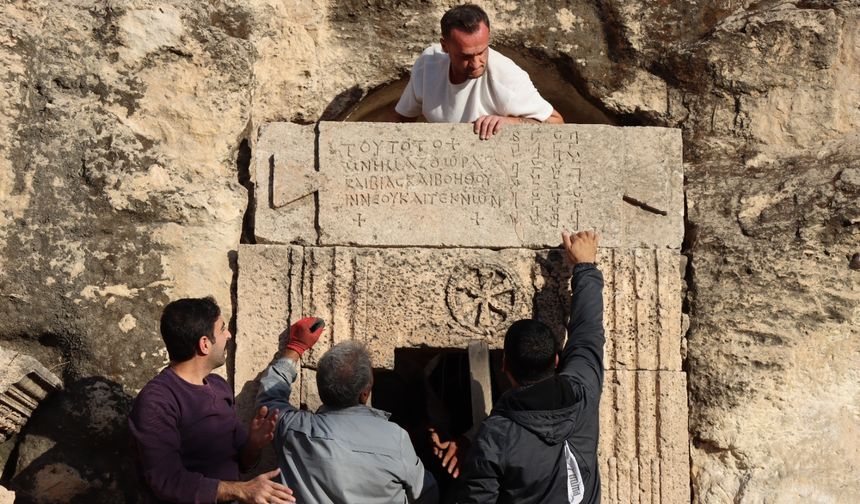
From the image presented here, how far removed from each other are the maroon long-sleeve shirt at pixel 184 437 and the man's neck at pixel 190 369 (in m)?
0.03

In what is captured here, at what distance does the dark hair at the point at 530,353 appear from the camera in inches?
170

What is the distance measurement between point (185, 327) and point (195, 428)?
15.0 inches

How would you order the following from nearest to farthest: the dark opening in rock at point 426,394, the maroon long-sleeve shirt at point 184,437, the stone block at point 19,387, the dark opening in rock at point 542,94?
the maroon long-sleeve shirt at point 184,437
the stone block at point 19,387
the dark opening in rock at point 426,394
the dark opening in rock at point 542,94

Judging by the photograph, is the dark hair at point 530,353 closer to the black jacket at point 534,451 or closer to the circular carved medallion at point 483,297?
the black jacket at point 534,451

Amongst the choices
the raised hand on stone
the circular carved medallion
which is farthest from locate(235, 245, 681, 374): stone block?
the raised hand on stone

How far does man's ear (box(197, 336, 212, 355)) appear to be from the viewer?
4.28 meters

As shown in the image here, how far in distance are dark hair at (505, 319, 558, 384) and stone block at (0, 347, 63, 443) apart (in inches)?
84.3

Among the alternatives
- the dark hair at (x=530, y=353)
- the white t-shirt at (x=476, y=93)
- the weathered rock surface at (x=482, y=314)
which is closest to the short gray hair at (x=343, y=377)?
the dark hair at (x=530, y=353)

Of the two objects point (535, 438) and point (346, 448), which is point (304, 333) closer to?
point (346, 448)

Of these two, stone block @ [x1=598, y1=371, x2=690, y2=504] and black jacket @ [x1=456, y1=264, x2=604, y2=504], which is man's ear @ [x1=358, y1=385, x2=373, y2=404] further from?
stone block @ [x1=598, y1=371, x2=690, y2=504]

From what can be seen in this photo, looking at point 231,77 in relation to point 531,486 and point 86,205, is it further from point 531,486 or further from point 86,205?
point 531,486

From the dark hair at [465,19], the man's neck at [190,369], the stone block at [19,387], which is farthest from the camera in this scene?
the dark hair at [465,19]

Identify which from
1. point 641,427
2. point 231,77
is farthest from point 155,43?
point 641,427

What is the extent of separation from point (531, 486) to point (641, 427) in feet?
4.02
